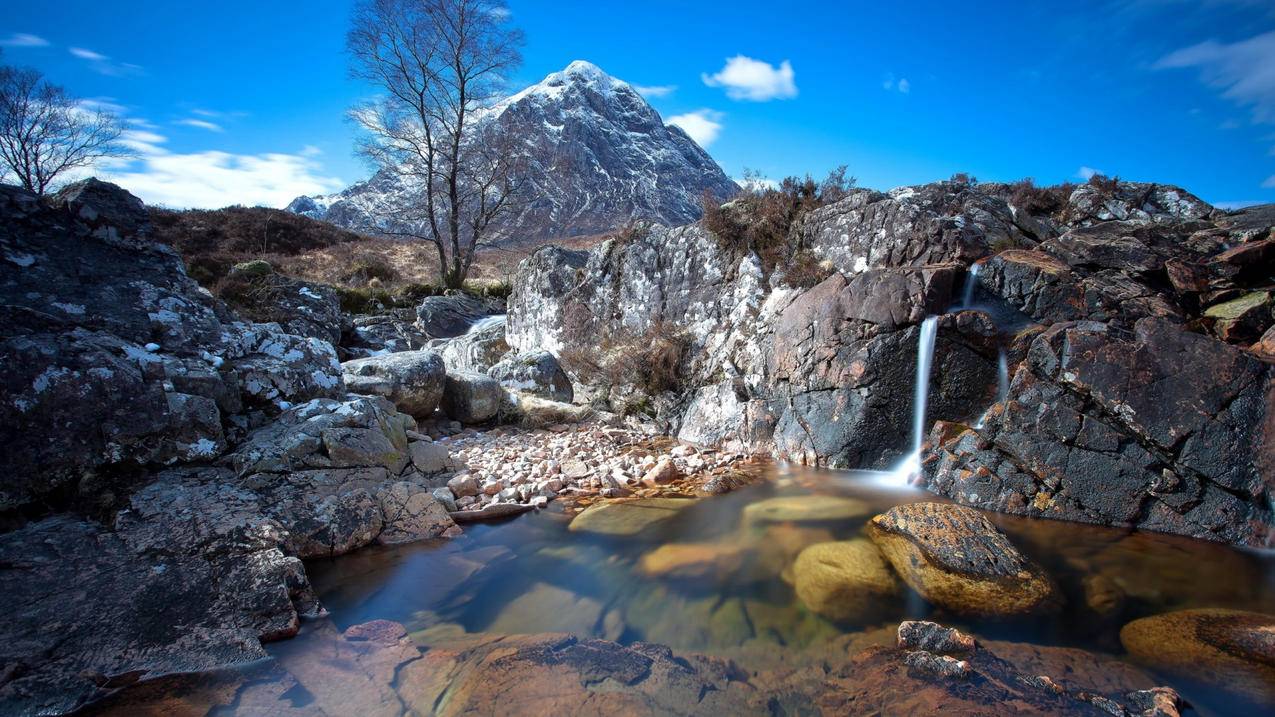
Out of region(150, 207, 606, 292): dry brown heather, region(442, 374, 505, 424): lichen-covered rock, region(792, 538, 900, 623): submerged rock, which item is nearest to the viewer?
region(792, 538, 900, 623): submerged rock

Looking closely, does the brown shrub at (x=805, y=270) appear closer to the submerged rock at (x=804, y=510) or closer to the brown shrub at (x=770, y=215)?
the brown shrub at (x=770, y=215)

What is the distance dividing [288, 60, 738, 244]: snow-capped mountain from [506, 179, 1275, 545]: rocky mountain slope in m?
37.3

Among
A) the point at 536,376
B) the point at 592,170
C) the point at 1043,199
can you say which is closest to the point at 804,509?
the point at 536,376

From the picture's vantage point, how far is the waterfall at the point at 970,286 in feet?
25.1

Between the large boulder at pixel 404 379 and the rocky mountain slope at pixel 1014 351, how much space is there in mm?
3534

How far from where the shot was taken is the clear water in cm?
385

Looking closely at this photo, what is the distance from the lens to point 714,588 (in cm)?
460

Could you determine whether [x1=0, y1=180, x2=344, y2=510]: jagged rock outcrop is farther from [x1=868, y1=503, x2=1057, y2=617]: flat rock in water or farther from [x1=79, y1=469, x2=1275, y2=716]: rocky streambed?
[x1=868, y1=503, x2=1057, y2=617]: flat rock in water

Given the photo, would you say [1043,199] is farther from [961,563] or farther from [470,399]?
[470,399]

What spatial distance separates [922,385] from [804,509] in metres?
2.74

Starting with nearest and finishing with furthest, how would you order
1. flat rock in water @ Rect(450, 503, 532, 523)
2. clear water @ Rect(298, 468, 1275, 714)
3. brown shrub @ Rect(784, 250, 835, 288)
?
1. clear water @ Rect(298, 468, 1275, 714)
2. flat rock in water @ Rect(450, 503, 532, 523)
3. brown shrub @ Rect(784, 250, 835, 288)

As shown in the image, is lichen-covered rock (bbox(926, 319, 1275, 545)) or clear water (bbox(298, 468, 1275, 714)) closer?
clear water (bbox(298, 468, 1275, 714))

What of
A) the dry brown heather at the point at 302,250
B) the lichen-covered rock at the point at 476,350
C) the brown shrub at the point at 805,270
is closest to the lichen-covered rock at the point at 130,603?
the brown shrub at the point at 805,270

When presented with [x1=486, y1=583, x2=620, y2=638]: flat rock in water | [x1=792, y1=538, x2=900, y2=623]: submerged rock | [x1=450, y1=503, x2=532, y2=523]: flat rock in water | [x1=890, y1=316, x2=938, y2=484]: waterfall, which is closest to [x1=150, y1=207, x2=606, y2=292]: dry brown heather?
[x1=890, y1=316, x2=938, y2=484]: waterfall
